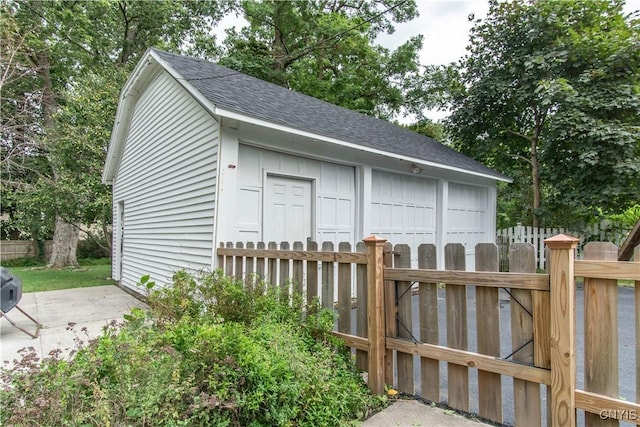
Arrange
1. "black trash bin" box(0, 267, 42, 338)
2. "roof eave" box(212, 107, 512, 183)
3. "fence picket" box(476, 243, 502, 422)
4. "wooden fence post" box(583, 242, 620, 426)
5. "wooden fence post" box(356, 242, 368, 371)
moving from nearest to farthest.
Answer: "wooden fence post" box(583, 242, 620, 426), "fence picket" box(476, 243, 502, 422), "wooden fence post" box(356, 242, 368, 371), "roof eave" box(212, 107, 512, 183), "black trash bin" box(0, 267, 42, 338)

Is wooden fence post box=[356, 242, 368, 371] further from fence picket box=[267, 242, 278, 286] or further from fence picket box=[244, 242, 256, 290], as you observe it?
fence picket box=[244, 242, 256, 290]

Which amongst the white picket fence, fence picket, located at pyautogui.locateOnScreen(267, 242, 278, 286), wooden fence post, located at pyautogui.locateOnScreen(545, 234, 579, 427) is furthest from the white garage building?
wooden fence post, located at pyautogui.locateOnScreen(545, 234, 579, 427)

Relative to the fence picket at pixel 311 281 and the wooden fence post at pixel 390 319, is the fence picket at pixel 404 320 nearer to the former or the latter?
the wooden fence post at pixel 390 319

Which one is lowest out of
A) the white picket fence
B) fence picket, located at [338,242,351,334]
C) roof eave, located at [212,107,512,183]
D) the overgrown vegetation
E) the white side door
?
the overgrown vegetation

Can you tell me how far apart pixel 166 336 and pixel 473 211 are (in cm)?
868

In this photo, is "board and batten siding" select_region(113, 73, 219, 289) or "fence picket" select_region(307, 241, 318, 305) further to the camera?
Result: "board and batten siding" select_region(113, 73, 219, 289)

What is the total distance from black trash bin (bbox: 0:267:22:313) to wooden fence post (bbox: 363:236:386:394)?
4.49 m

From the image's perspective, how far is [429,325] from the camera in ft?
8.03

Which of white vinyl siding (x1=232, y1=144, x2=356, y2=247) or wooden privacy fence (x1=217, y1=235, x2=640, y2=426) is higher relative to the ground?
white vinyl siding (x1=232, y1=144, x2=356, y2=247)

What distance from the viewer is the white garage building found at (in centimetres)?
462

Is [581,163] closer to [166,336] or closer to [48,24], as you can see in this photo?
[166,336]

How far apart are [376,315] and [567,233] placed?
32.1 feet

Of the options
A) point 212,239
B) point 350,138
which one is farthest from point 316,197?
point 212,239

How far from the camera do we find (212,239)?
446 cm
